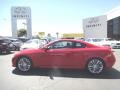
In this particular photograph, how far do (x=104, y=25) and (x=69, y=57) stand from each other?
167 feet

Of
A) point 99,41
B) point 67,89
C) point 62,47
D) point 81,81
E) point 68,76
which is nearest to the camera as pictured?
point 67,89

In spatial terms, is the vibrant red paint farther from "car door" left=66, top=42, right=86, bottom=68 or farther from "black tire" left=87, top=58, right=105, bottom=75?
"black tire" left=87, top=58, right=105, bottom=75

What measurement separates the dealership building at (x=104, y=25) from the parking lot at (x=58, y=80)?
132 feet

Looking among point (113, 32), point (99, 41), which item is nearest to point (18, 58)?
point (99, 41)

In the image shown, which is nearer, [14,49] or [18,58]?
[18,58]

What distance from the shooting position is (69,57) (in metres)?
9.91

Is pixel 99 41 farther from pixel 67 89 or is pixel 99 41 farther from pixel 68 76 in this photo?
pixel 67 89

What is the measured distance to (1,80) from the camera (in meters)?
8.63

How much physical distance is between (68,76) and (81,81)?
0.97 meters

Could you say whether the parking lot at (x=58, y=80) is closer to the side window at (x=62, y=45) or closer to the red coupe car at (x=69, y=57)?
the red coupe car at (x=69, y=57)

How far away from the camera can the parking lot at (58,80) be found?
7.66 m

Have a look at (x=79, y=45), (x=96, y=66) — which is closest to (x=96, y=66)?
(x=96, y=66)

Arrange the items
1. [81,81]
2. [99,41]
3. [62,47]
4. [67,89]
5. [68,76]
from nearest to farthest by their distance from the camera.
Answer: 1. [67,89]
2. [81,81]
3. [68,76]
4. [62,47]
5. [99,41]

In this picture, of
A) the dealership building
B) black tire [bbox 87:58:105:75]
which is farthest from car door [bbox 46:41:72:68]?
the dealership building
